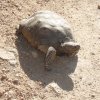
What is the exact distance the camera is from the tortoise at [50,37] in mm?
5293

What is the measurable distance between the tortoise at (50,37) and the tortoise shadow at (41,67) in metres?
0.10

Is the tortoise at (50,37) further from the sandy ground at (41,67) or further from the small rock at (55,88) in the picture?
the small rock at (55,88)

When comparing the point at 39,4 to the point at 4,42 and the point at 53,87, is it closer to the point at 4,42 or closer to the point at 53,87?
the point at 4,42

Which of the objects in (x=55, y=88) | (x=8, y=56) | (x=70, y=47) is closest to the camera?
(x=55, y=88)

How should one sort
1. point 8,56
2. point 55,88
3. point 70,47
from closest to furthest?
point 55,88 → point 8,56 → point 70,47

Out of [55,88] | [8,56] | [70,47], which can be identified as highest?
[70,47]

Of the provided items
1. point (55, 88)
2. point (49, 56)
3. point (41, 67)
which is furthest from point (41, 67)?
point (55, 88)

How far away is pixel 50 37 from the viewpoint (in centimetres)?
532

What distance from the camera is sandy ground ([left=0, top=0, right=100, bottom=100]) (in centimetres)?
473

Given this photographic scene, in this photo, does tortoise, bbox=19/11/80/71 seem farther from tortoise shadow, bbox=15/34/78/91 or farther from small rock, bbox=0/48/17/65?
small rock, bbox=0/48/17/65

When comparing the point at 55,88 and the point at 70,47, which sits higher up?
the point at 70,47

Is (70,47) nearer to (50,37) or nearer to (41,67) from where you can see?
(50,37)

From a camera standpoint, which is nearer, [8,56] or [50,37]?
[8,56]

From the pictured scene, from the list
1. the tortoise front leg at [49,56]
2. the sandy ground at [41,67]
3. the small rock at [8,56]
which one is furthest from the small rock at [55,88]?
the small rock at [8,56]
